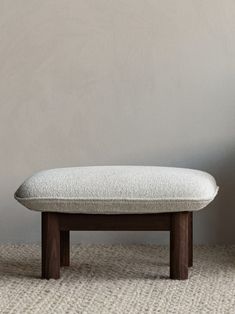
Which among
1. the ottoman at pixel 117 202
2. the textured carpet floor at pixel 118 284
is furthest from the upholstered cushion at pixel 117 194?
the textured carpet floor at pixel 118 284

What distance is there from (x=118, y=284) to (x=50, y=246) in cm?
23

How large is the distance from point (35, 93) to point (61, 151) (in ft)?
0.74

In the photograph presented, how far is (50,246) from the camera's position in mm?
2262

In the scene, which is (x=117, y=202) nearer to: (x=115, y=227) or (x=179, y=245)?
(x=115, y=227)

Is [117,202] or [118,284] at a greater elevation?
A: [117,202]

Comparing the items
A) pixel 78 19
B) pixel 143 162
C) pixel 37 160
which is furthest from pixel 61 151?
pixel 78 19

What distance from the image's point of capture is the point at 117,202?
2180mm

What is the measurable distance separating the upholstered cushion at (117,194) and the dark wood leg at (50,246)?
5 centimetres

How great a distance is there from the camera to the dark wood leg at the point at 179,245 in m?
2.25

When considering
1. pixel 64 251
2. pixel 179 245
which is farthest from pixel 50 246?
pixel 179 245

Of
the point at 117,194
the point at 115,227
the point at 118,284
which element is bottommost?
the point at 118,284

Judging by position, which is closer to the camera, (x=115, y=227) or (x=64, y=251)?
(x=115, y=227)

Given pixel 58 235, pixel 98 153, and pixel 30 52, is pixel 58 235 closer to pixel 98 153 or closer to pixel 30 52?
pixel 98 153

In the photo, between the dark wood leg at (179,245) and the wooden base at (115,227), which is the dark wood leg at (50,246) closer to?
the wooden base at (115,227)
